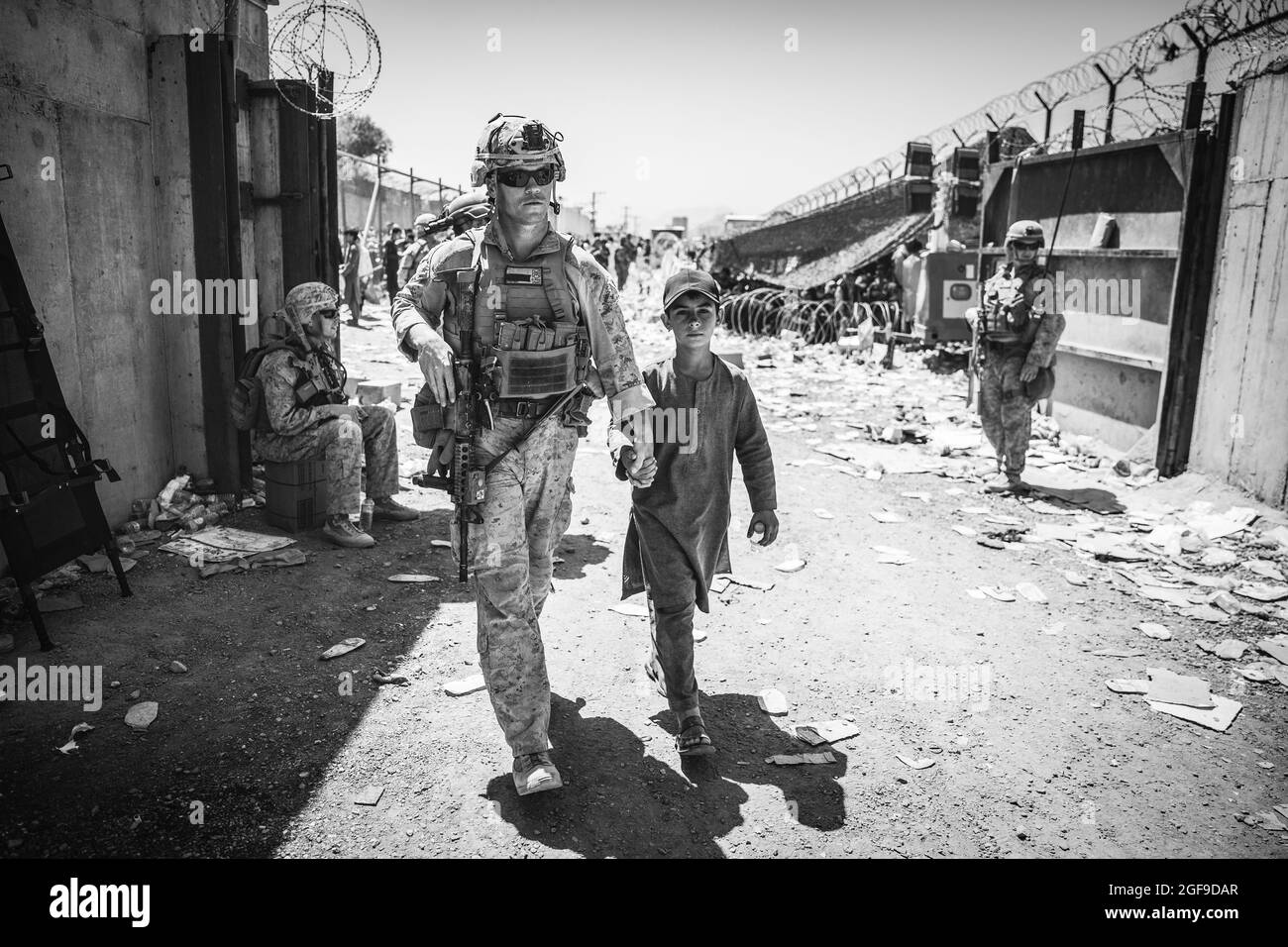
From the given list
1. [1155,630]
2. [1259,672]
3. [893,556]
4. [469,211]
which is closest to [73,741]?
[469,211]

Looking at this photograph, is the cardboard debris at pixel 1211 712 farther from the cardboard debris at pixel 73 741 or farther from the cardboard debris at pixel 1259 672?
the cardboard debris at pixel 73 741

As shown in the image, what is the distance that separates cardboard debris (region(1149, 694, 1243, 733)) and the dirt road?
0.06 m

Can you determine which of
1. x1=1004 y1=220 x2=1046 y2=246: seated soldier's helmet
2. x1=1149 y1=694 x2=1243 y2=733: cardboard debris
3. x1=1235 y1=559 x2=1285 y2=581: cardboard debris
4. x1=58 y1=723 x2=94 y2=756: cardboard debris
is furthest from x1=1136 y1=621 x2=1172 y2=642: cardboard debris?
x1=58 y1=723 x2=94 y2=756: cardboard debris

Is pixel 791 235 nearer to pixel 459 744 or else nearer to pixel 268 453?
pixel 268 453

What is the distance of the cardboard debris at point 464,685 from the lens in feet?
11.6

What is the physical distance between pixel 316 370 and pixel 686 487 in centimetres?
299

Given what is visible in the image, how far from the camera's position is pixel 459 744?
315 centimetres

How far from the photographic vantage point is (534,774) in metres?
2.77

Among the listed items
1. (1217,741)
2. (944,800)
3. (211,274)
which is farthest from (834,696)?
(211,274)

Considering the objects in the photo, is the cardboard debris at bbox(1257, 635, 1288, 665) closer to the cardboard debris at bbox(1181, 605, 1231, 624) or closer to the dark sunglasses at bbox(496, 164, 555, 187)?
the cardboard debris at bbox(1181, 605, 1231, 624)

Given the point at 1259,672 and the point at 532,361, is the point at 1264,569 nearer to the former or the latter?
the point at 1259,672

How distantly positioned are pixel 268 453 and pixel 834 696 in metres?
3.51

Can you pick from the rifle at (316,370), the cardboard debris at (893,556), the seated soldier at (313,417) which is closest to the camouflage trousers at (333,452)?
the seated soldier at (313,417)

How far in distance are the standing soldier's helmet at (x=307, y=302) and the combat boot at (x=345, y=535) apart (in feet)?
3.75
